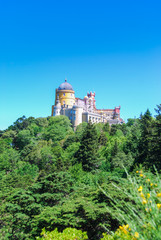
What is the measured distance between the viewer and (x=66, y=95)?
233 ft

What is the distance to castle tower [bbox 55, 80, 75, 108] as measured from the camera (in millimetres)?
70375

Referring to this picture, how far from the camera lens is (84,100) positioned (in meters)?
79.8

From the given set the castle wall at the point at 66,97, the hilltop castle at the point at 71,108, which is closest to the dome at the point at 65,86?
the hilltop castle at the point at 71,108

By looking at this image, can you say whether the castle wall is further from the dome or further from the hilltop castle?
the dome

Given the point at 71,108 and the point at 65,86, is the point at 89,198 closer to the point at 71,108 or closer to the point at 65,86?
the point at 71,108

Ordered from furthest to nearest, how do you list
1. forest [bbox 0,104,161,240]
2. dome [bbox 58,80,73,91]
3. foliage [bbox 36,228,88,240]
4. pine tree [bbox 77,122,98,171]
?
dome [bbox 58,80,73,91] → pine tree [bbox 77,122,98,171] → foliage [bbox 36,228,88,240] → forest [bbox 0,104,161,240]

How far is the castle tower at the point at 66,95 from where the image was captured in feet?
231

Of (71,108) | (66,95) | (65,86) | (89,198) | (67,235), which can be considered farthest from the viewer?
(65,86)

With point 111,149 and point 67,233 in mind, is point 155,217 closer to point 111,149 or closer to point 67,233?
point 67,233

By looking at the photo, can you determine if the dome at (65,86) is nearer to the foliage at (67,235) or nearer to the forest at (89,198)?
the forest at (89,198)

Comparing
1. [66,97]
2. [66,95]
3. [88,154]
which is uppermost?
[66,95]

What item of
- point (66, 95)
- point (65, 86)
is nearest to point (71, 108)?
point (66, 95)

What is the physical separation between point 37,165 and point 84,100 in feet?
153

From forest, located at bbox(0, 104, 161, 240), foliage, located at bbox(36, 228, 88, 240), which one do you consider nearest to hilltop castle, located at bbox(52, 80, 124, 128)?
forest, located at bbox(0, 104, 161, 240)
